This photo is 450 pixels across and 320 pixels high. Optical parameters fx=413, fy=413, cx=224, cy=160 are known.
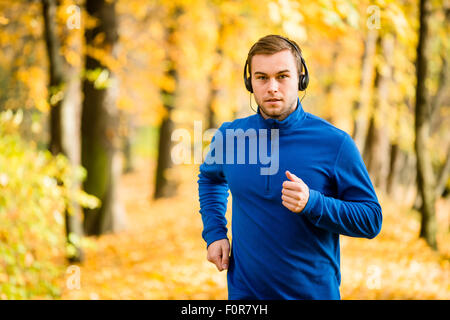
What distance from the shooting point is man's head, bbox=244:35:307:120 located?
2166 mm

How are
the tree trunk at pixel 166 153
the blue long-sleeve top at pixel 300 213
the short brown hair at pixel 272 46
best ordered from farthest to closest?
the tree trunk at pixel 166 153 → the short brown hair at pixel 272 46 → the blue long-sleeve top at pixel 300 213

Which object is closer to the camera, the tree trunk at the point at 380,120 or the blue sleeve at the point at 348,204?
the blue sleeve at the point at 348,204

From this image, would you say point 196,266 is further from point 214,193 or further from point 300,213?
point 300,213

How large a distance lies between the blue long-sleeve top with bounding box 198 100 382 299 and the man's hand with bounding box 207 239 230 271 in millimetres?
98

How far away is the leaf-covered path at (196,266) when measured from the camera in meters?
5.41

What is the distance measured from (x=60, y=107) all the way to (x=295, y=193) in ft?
15.8

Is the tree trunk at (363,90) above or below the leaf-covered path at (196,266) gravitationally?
above

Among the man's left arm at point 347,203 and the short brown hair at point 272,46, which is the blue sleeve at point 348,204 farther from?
the short brown hair at point 272,46

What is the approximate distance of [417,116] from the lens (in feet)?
23.3

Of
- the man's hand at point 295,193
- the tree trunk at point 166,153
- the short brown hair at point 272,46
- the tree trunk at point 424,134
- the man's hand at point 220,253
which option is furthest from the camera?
the tree trunk at point 166,153

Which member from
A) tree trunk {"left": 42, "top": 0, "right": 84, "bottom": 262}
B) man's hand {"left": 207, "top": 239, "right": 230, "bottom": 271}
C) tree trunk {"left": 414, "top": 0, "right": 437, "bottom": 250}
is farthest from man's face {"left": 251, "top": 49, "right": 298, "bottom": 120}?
tree trunk {"left": 414, "top": 0, "right": 437, "bottom": 250}

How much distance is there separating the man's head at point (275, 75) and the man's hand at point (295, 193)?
0.45 meters

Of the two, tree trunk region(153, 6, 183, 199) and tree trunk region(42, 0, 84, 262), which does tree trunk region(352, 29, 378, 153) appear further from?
tree trunk region(42, 0, 84, 262)

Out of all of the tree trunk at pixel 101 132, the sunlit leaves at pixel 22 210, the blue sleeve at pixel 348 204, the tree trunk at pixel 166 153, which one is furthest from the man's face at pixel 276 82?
the tree trunk at pixel 166 153
